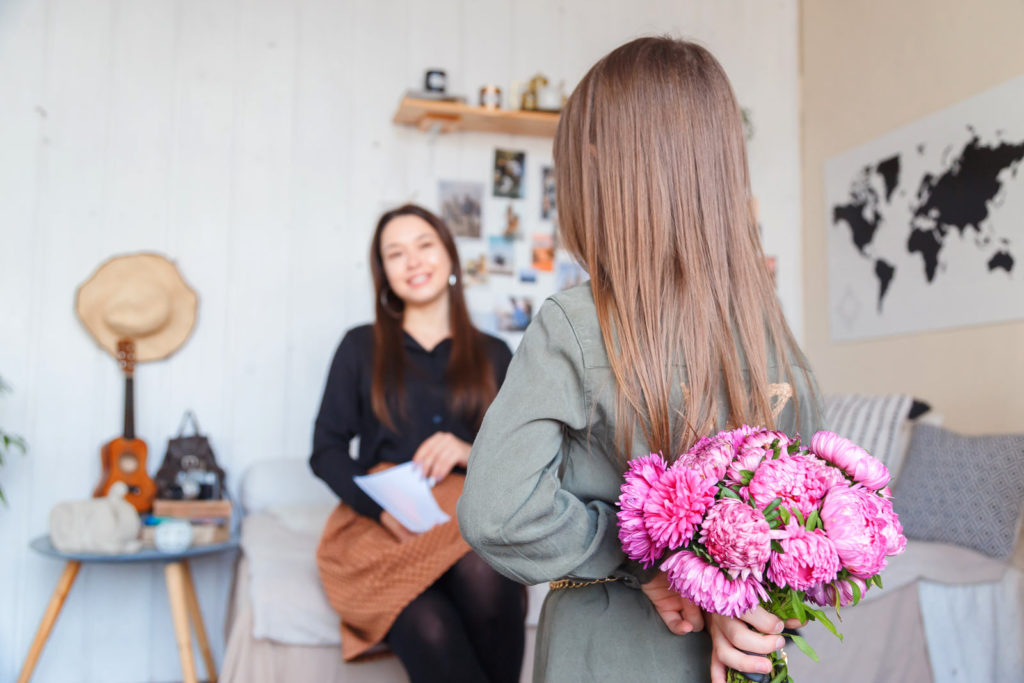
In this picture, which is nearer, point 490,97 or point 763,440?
point 763,440

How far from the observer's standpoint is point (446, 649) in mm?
1477

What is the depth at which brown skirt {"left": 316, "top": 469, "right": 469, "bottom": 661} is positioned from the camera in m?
1.59

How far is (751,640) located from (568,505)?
202 mm

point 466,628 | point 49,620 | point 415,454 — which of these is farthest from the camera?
point 49,620

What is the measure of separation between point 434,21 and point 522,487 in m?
2.67

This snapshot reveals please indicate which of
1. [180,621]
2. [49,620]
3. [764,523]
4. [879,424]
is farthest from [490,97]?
[764,523]

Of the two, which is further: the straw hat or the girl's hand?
the straw hat

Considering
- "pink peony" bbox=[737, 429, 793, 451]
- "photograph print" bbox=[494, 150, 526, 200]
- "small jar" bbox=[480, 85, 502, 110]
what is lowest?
"pink peony" bbox=[737, 429, 793, 451]

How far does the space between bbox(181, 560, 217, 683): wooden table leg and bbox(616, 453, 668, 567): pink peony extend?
2.11 meters

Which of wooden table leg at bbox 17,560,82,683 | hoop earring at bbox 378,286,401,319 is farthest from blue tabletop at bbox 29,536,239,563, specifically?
hoop earring at bbox 378,286,401,319

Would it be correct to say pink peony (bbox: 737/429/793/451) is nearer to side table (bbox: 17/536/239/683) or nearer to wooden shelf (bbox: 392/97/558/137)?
side table (bbox: 17/536/239/683)

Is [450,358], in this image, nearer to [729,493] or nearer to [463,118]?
[463,118]

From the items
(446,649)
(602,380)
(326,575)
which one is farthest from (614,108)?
(326,575)

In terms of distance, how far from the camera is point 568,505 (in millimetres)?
790
